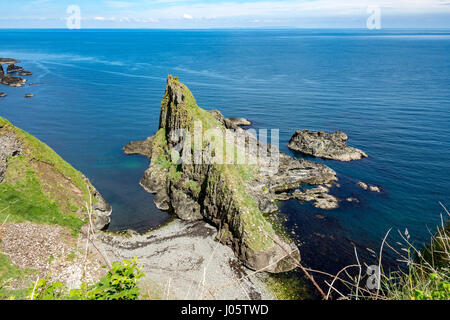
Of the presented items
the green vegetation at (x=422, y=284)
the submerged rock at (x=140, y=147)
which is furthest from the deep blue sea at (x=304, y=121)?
the green vegetation at (x=422, y=284)

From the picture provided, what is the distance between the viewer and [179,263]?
112 feet

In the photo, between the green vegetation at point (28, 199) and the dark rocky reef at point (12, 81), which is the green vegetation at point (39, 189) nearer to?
the green vegetation at point (28, 199)

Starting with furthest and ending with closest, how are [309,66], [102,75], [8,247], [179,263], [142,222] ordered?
[309,66] < [102,75] < [142,222] < [179,263] < [8,247]

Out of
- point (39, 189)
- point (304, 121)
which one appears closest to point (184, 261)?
point (39, 189)

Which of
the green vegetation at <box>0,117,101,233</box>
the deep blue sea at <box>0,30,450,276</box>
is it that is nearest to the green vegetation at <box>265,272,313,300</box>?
the deep blue sea at <box>0,30,450,276</box>

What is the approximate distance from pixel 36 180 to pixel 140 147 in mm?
32055

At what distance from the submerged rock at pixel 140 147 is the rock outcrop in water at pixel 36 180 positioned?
83.9ft

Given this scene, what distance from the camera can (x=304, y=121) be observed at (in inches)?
3386

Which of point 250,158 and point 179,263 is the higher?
point 250,158

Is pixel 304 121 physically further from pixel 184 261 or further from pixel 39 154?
pixel 39 154

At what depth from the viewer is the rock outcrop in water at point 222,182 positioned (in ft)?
116

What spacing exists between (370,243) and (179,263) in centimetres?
2697
